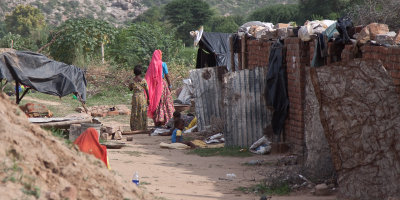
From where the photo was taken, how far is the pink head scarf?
12.4 meters

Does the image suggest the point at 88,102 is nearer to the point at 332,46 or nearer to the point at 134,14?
the point at 332,46

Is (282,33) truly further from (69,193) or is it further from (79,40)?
(79,40)

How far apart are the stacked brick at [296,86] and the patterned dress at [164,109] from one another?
157 inches

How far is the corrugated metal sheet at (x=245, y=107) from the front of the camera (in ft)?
31.1

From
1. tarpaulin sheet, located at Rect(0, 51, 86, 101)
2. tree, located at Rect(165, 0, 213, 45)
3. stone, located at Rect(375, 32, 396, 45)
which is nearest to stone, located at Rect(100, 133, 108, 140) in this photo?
tarpaulin sheet, located at Rect(0, 51, 86, 101)

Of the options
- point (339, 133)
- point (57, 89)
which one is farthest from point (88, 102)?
point (339, 133)

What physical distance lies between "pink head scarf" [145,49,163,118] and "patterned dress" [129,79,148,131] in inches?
20.7

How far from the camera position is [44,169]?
14.9ft

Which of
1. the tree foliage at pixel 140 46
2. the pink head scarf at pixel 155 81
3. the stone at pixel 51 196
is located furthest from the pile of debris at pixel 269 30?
the tree foliage at pixel 140 46

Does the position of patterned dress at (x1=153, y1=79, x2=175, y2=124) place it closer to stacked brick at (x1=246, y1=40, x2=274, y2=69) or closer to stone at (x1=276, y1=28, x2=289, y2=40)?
stacked brick at (x1=246, y1=40, x2=274, y2=69)

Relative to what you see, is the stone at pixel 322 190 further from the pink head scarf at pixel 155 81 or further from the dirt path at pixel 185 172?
the pink head scarf at pixel 155 81

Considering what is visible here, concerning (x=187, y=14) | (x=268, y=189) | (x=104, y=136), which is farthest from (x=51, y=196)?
(x=187, y=14)

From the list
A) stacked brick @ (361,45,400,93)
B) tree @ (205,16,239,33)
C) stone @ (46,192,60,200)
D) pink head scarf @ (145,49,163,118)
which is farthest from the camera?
tree @ (205,16,239,33)

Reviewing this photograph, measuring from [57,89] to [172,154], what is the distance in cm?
356
